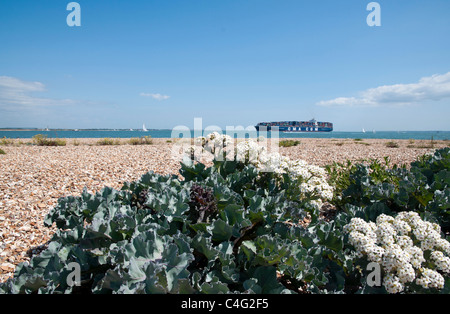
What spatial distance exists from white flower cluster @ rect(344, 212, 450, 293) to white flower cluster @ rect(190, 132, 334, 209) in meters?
0.81

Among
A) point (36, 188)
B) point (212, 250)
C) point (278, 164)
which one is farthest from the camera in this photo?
point (36, 188)

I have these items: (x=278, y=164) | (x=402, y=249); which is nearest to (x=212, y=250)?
(x=402, y=249)

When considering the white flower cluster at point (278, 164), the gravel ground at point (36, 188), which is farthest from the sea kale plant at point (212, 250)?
the gravel ground at point (36, 188)

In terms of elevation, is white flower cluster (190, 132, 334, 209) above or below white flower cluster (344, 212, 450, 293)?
above

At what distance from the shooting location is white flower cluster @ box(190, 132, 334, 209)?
8.74ft

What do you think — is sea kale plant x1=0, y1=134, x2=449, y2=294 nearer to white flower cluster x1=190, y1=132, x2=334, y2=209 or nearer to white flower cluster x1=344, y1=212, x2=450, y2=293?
white flower cluster x1=344, y1=212, x2=450, y2=293

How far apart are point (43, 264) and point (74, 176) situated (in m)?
3.70

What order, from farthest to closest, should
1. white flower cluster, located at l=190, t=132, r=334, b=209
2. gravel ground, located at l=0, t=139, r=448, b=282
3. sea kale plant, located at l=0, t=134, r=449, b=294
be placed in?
white flower cluster, located at l=190, t=132, r=334, b=209
gravel ground, located at l=0, t=139, r=448, b=282
sea kale plant, located at l=0, t=134, r=449, b=294

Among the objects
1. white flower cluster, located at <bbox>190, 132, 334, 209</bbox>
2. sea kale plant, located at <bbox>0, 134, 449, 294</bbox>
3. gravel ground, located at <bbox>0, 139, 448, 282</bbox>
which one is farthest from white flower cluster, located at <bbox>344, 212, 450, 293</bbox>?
gravel ground, located at <bbox>0, 139, 448, 282</bbox>

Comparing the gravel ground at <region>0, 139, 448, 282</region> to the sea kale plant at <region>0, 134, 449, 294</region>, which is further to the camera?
the gravel ground at <region>0, 139, 448, 282</region>

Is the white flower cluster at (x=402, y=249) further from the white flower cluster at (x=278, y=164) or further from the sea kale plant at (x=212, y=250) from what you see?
the white flower cluster at (x=278, y=164)

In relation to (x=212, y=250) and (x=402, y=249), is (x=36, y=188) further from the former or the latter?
(x=402, y=249)

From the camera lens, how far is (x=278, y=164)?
2885mm

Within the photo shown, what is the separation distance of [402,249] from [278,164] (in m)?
1.49
